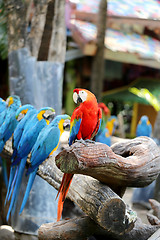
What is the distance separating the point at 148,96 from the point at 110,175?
5.27 metres

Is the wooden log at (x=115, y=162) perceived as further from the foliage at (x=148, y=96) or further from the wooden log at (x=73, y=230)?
the foliage at (x=148, y=96)

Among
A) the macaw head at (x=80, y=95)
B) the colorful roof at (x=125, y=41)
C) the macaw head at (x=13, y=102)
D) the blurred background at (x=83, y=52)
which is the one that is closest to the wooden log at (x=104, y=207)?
the macaw head at (x=80, y=95)

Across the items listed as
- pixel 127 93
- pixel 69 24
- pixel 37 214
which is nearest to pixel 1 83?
pixel 69 24

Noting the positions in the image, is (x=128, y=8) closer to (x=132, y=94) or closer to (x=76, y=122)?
(x=132, y=94)

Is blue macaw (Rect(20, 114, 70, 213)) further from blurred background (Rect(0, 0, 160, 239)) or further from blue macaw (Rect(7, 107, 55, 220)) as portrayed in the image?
blurred background (Rect(0, 0, 160, 239))

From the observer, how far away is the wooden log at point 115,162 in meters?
1.42

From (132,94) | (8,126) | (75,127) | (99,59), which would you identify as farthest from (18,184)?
(132,94)

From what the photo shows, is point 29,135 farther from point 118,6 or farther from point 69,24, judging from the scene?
point 118,6

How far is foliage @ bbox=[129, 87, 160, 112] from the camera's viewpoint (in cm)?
642

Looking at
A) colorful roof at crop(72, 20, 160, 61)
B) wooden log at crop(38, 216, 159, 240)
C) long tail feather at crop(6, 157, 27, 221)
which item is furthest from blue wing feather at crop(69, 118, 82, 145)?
colorful roof at crop(72, 20, 160, 61)

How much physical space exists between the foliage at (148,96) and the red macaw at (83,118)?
477 cm

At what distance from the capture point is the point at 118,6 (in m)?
7.00

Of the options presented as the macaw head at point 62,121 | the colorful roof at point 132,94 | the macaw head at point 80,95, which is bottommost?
the colorful roof at point 132,94

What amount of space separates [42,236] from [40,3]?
218 centimetres
